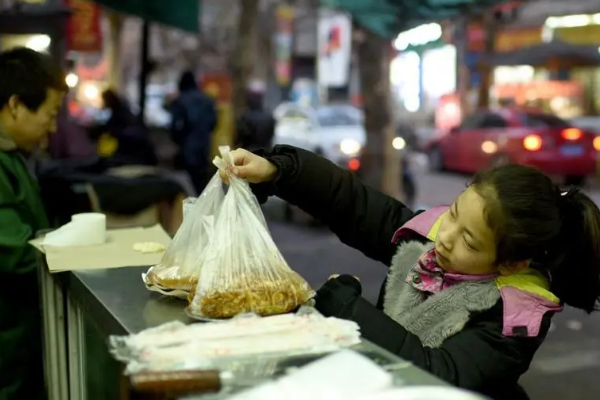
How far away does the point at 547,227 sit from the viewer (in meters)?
2.07

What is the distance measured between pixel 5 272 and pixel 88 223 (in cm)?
35

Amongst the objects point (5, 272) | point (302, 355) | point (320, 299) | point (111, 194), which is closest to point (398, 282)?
point (320, 299)

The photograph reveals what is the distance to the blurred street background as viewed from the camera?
237 inches

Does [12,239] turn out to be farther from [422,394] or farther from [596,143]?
[596,143]

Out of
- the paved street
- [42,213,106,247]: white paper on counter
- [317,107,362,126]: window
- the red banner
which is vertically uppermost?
the red banner

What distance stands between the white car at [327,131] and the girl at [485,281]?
1062 cm

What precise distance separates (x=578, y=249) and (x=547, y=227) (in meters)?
0.16

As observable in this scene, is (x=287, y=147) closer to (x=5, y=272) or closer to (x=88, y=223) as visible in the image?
(x=88, y=223)

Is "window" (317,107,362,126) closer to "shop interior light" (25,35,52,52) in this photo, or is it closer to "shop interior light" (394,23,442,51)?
"shop interior light" (394,23,442,51)

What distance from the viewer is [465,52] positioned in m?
24.9

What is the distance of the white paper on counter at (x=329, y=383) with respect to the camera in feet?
4.50

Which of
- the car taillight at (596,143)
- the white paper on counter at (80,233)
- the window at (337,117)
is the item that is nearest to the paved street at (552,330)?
the white paper on counter at (80,233)

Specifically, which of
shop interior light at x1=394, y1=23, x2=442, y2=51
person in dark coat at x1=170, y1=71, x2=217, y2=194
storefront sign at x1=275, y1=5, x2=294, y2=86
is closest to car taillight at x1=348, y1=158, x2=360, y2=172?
shop interior light at x1=394, y1=23, x2=442, y2=51

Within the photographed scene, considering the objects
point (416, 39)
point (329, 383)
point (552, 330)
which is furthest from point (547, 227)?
point (416, 39)
